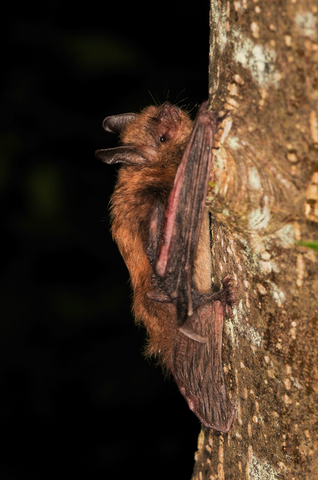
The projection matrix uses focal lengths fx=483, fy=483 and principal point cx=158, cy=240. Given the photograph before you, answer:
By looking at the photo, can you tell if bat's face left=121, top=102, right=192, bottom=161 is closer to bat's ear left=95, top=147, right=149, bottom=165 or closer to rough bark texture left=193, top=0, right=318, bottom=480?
bat's ear left=95, top=147, right=149, bottom=165

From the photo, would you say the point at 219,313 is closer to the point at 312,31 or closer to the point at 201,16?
the point at 312,31

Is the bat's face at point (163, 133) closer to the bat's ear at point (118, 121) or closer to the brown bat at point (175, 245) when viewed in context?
the brown bat at point (175, 245)

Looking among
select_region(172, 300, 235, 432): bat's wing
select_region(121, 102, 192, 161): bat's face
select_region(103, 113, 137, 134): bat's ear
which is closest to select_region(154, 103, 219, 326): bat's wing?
select_region(172, 300, 235, 432): bat's wing

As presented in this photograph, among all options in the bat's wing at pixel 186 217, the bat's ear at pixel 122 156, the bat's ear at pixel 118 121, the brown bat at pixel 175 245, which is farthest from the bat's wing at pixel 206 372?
the bat's ear at pixel 118 121

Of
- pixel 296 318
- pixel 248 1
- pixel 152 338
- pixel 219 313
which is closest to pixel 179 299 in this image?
pixel 219 313

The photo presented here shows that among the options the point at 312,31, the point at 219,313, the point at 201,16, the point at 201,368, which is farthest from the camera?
the point at 201,16

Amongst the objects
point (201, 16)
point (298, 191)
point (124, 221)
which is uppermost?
point (201, 16)
